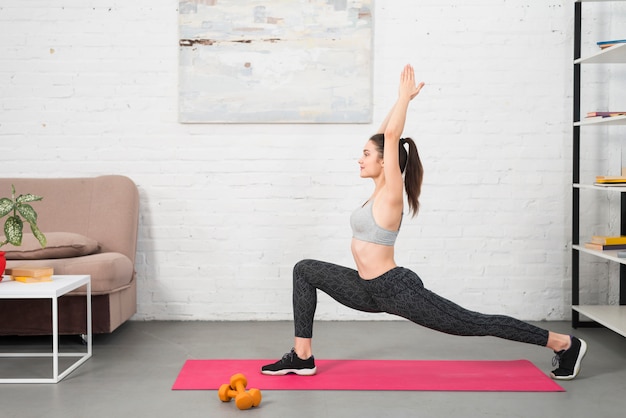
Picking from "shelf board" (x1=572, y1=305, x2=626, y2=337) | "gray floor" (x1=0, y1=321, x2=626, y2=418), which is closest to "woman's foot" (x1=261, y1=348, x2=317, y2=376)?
"gray floor" (x1=0, y1=321, x2=626, y2=418)

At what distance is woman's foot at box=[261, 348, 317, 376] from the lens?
3.31 m

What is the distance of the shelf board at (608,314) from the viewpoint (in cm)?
384

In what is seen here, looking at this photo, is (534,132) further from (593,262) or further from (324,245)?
(324,245)

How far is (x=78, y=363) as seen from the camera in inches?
138

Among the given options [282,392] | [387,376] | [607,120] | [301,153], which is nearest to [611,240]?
[607,120]

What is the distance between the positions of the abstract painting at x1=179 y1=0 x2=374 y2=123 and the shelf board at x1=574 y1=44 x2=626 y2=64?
1.28m

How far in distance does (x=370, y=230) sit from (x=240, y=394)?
89 cm

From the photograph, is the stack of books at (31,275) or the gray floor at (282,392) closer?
the gray floor at (282,392)

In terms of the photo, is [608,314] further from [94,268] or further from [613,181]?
[94,268]

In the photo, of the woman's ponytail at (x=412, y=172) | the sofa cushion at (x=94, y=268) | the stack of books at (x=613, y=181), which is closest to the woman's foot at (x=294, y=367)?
the woman's ponytail at (x=412, y=172)

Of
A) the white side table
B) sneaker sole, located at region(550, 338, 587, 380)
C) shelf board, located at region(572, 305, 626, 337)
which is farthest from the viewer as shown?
shelf board, located at region(572, 305, 626, 337)

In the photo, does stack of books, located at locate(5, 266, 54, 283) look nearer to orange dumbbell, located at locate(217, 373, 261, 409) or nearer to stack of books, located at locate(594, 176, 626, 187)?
orange dumbbell, located at locate(217, 373, 261, 409)

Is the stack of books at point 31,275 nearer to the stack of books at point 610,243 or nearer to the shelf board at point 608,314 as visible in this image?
the shelf board at point 608,314

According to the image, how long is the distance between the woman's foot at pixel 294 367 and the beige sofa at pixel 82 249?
1.02 meters
